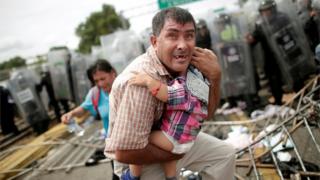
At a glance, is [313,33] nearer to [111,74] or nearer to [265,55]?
[265,55]

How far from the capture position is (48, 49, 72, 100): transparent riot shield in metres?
10.1

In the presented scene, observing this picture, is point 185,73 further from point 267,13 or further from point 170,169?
point 267,13

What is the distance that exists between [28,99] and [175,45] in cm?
779

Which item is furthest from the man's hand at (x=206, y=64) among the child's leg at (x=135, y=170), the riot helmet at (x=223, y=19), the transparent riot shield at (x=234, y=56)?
the riot helmet at (x=223, y=19)

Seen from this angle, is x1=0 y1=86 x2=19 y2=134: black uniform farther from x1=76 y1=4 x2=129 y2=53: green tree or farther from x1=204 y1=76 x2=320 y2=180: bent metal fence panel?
x1=76 y1=4 x2=129 y2=53: green tree

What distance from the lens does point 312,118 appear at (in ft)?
12.0

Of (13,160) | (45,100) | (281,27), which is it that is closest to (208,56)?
(281,27)

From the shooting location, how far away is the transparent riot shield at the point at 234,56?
7136 millimetres

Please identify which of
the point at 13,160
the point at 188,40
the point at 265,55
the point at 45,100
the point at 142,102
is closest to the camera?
the point at 142,102

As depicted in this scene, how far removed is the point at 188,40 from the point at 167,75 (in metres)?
0.25

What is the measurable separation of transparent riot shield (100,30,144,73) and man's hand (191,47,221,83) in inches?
231

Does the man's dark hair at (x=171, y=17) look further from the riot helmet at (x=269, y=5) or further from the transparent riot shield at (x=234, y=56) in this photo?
the transparent riot shield at (x=234, y=56)

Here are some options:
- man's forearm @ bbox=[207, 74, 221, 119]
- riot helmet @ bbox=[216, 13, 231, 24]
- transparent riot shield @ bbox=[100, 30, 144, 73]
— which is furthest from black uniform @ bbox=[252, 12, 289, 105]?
man's forearm @ bbox=[207, 74, 221, 119]

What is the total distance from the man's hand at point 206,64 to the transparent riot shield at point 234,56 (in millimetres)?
4934
